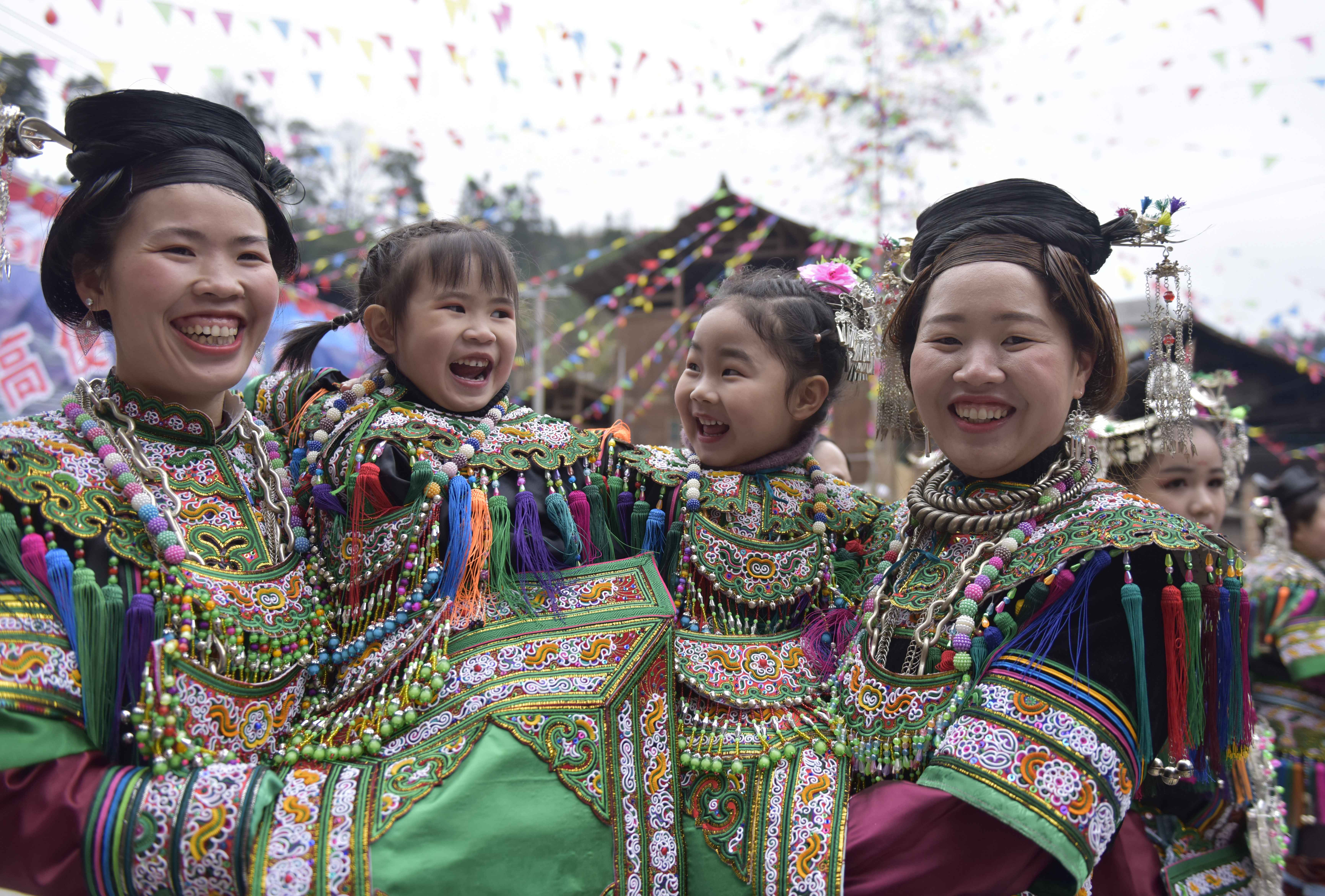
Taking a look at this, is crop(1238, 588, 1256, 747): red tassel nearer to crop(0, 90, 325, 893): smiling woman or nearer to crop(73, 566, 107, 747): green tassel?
crop(0, 90, 325, 893): smiling woman

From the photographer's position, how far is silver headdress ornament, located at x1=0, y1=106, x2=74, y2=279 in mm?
1871

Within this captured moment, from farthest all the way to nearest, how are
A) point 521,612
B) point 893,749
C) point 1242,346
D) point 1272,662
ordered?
1. point 1242,346
2. point 1272,662
3. point 521,612
4. point 893,749

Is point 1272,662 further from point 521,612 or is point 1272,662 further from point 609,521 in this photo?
point 521,612

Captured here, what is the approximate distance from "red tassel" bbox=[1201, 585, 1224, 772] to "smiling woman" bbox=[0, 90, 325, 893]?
1.85 m

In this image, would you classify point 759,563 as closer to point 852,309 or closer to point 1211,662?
point 852,309

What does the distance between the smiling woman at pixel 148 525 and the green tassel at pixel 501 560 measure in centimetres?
39

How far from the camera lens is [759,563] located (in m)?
2.22

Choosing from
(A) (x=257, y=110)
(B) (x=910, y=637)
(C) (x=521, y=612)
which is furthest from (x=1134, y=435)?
(A) (x=257, y=110)

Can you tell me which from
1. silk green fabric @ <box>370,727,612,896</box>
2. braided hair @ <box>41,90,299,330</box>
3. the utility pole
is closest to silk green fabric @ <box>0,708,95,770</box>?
silk green fabric @ <box>370,727,612,896</box>

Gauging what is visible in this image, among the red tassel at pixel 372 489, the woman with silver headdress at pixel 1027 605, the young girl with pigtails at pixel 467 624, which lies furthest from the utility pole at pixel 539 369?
the woman with silver headdress at pixel 1027 605

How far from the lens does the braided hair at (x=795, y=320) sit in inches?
99.6

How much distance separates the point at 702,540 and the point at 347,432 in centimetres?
92

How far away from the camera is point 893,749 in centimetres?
177

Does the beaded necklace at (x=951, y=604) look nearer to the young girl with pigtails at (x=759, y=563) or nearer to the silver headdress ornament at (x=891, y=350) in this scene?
the young girl with pigtails at (x=759, y=563)
